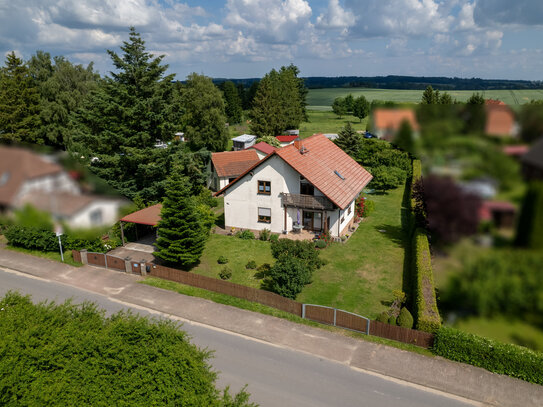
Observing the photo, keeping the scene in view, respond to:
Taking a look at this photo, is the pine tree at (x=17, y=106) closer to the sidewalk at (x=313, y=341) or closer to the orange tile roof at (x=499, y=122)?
the sidewalk at (x=313, y=341)

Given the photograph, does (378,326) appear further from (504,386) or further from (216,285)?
(216,285)

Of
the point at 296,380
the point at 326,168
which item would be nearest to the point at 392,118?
the point at 296,380

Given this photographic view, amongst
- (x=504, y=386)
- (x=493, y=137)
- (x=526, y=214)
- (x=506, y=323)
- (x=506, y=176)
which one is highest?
(x=493, y=137)

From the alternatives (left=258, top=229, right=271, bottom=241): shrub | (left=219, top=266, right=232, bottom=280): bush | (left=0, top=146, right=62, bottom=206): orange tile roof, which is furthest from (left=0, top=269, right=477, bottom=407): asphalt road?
(left=0, top=146, right=62, bottom=206): orange tile roof

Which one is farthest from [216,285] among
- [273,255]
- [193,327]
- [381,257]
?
[381,257]

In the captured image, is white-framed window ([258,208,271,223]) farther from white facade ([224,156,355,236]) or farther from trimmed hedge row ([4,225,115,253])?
trimmed hedge row ([4,225,115,253])

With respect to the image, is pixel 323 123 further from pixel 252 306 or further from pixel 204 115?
pixel 252 306

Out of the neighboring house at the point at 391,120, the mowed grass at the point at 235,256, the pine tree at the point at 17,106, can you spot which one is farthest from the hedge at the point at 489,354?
the pine tree at the point at 17,106

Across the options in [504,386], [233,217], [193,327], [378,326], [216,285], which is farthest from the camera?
[233,217]
